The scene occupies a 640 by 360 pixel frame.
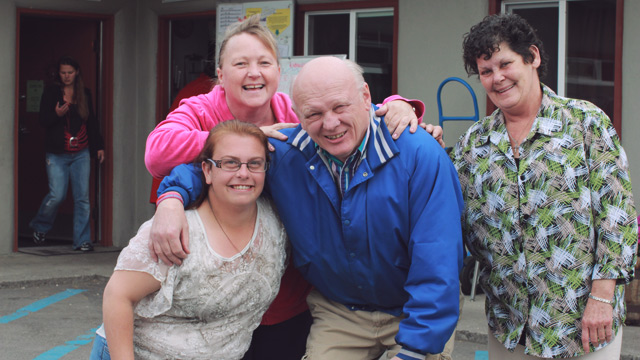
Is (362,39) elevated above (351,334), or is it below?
above

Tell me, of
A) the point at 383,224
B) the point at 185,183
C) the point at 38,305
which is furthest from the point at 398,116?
the point at 38,305

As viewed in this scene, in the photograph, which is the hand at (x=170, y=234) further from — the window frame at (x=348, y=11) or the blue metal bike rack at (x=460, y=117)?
the window frame at (x=348, y=11)

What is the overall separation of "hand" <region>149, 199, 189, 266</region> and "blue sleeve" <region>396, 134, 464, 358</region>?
0.80 meters

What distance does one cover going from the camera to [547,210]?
299cm

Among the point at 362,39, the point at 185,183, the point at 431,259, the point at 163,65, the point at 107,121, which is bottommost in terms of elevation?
the point at 431,259

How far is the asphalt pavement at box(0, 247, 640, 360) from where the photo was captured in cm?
584

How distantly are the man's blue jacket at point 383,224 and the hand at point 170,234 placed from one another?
0.40ft

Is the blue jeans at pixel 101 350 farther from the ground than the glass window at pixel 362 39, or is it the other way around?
the glass window at pixel 362 39

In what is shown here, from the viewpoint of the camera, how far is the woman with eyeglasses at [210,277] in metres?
2.82

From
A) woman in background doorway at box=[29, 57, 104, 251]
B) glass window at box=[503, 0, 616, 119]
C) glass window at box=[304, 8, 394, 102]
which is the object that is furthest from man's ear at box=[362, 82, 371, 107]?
woman in background doorway at box=[29, 57, 104, 251]

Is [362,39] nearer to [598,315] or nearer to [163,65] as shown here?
[163,65]

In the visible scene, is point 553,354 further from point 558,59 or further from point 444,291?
point 558,59

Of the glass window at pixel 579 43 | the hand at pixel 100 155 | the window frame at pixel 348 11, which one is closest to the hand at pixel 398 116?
the glass window at pixel 579 43

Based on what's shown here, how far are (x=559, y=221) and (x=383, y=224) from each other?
684 millimetres
